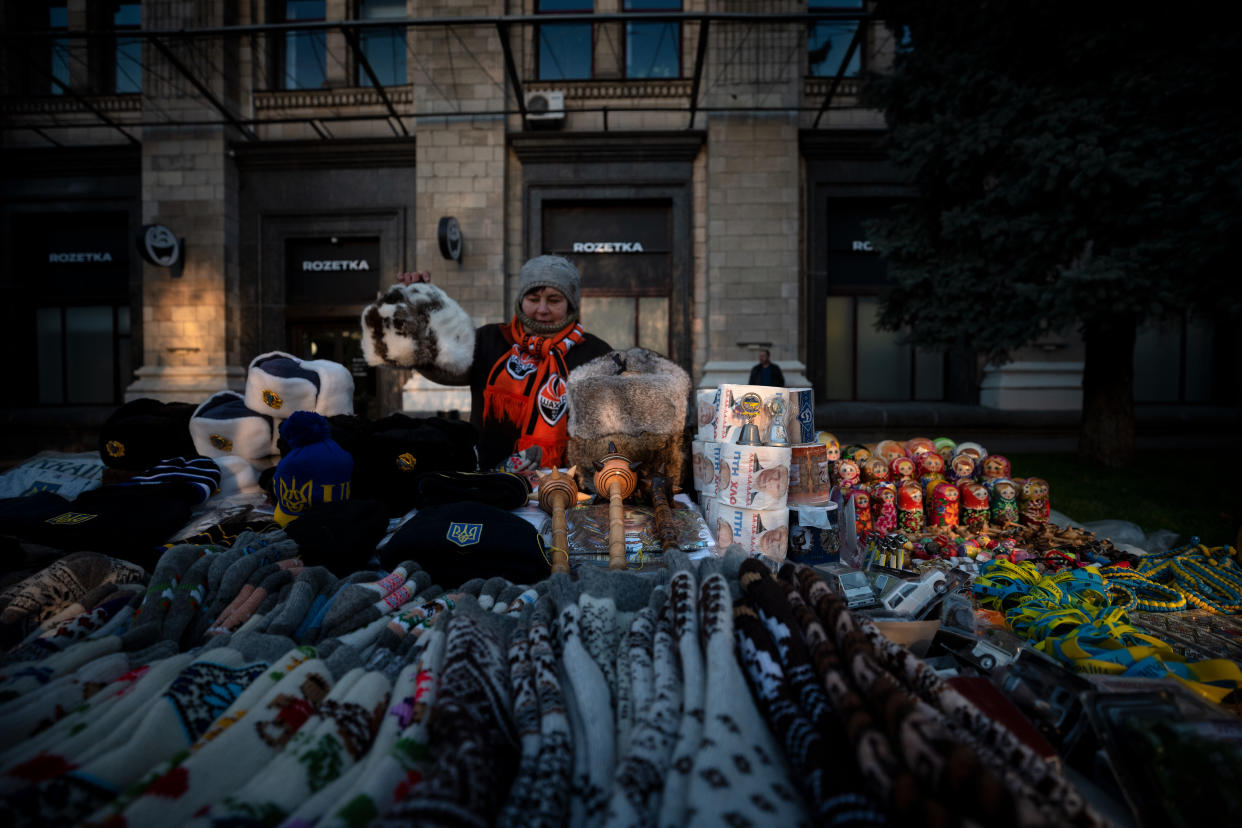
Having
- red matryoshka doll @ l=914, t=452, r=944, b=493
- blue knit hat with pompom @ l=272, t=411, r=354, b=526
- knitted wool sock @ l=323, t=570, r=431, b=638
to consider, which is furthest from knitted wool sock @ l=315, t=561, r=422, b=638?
red matryoshka doll @ l=914, t=452, r=944, b=493

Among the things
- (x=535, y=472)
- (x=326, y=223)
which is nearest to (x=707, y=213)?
(x=326, y=223)

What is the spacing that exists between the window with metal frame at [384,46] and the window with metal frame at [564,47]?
100 inches

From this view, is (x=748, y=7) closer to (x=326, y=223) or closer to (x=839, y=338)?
(x=839, y=338)

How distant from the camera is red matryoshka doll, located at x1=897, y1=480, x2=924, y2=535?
2.66m

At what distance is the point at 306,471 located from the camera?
5.97ft

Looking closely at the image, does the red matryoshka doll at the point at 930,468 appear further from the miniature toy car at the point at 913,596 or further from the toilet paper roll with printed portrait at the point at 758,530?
the toilet paper roll with printed portrait at the point at 758,530

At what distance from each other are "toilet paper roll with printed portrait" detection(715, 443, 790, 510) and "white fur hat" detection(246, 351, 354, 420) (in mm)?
1774

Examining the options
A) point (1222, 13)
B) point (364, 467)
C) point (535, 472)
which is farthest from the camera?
→ point (1222, 13)

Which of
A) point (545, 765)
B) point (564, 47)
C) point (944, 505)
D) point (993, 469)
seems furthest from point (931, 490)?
point (564, 47)

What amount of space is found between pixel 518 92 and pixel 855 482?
8.36 meters

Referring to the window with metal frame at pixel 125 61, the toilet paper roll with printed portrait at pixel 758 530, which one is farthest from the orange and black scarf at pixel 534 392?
the window with metal frame at pixel 125 61

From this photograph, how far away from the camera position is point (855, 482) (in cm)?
264

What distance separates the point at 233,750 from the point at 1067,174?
733 cm

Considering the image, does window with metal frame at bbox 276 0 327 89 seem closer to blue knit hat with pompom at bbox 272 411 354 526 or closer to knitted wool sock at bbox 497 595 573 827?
blue knit hat with pompom at bbox 272 411 354 526
